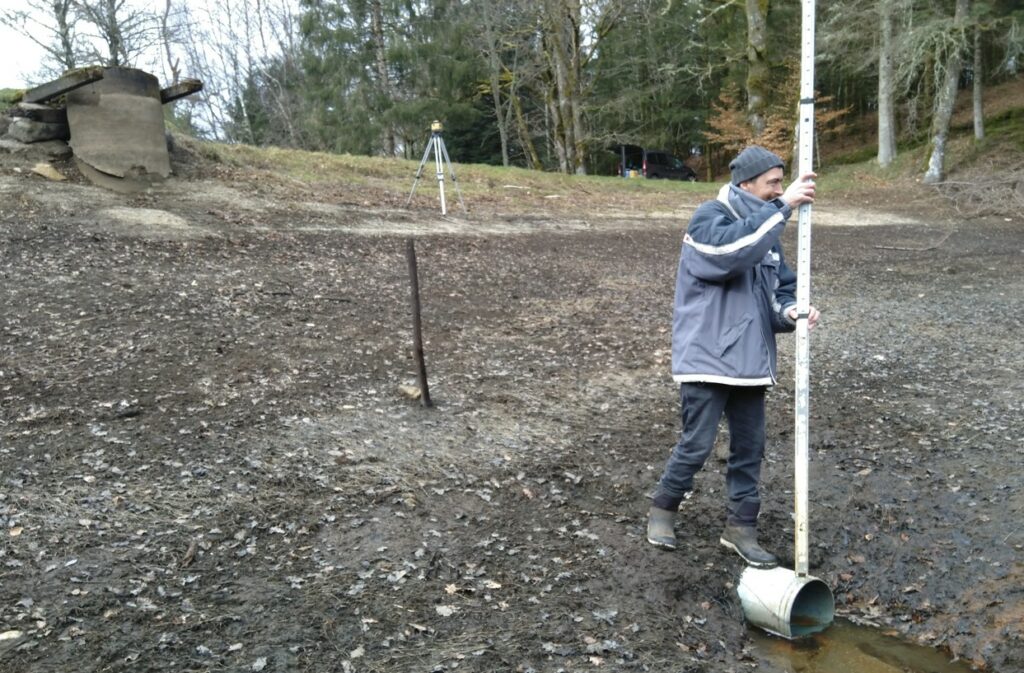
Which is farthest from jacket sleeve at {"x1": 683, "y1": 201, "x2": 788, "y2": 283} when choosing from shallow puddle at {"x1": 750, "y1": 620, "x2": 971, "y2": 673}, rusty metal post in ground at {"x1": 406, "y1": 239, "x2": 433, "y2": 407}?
rusty metal post in ground at {"x1": 406, "y1": 239, "x2": 433, "y2": 407}

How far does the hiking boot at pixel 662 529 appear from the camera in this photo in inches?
172

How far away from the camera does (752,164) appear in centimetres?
398

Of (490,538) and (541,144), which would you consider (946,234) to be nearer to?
(490,538)

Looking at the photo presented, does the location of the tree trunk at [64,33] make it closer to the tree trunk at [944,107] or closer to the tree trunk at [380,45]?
the tree trunk at [380,45]

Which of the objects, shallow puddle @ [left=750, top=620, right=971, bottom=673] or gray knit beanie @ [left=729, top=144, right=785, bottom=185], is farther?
gray knit beanie @ [left=729, top=144, right=785, bottom=185]

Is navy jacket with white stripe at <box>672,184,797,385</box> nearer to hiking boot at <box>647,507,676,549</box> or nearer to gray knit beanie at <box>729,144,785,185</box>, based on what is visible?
gray knit beanie at <box>729,144,785,185</box>

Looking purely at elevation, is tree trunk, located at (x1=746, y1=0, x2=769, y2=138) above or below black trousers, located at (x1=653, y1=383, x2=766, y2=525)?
above

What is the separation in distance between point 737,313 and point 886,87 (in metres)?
23.5

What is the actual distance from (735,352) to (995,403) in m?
3.59

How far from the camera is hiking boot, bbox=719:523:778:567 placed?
13.9 ft

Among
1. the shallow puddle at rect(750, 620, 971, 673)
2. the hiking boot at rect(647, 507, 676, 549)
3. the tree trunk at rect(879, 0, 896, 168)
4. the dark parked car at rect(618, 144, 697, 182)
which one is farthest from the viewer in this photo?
the dark parked car at rect(618, 144, 697, 182)

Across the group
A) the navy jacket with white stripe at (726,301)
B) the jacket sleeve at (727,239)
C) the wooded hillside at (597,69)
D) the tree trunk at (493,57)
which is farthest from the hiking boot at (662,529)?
the tree trunk at (493,57)

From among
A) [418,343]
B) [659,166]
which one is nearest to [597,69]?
[659,166]

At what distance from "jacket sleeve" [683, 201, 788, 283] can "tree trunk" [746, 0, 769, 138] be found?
76.2 feet
